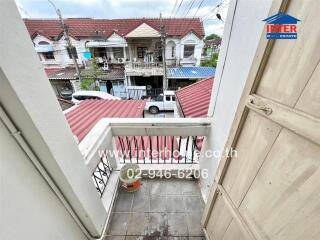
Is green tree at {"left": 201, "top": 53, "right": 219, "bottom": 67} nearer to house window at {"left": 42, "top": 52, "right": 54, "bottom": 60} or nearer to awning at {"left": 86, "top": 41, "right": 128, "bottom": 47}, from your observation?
awning at {"left": 86, "top": 41, "right": 128, "bottom": 47}

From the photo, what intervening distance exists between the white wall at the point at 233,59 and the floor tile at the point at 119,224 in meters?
1.13

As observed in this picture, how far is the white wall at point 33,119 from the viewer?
1.90ft

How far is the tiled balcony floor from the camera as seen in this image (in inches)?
60.7

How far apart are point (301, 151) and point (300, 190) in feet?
0.52

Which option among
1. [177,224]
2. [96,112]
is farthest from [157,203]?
[96,112]

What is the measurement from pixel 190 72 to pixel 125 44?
428cm

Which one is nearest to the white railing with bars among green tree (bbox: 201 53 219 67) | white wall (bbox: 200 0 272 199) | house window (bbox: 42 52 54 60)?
green tree (bbox: 201 53 219 67)

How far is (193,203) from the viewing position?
1.81m

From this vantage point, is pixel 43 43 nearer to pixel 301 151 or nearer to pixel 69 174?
pixel 69 174

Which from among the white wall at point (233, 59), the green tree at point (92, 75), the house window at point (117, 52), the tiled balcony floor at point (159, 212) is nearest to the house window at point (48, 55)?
the green tree at point (92, 75)

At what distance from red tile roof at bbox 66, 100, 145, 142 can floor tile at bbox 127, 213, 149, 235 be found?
161cm

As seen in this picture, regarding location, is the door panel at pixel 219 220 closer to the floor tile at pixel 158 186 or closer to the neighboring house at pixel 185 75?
the floor tile at pixel 158 186

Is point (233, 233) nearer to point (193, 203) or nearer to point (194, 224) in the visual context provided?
point (194, 224)

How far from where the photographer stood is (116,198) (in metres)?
1.85
